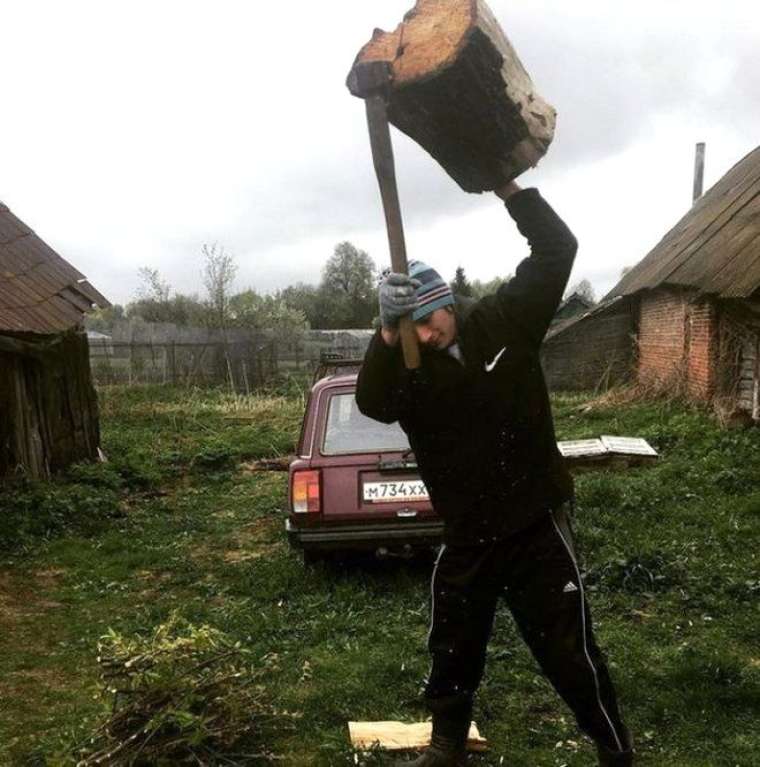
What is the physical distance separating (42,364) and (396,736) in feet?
27.7

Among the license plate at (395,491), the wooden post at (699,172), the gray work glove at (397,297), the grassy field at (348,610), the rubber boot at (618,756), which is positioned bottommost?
the grassy field at (348,610)

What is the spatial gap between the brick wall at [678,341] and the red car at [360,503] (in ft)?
25.5

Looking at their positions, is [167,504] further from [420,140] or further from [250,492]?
[420,140]

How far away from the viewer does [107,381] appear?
21.4m

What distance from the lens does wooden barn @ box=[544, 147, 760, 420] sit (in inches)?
439

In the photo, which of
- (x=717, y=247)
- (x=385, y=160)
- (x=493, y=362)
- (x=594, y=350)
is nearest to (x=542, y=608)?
(x=493, y=362)

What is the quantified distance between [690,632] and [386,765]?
239 cm

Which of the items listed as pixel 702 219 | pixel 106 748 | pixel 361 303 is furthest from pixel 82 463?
pixel 361 303

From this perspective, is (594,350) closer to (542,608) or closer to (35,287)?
(35,287)

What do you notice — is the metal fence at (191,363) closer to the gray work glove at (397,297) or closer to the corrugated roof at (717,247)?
the corrugated roof at (717,247)

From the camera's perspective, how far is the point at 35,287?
29.7ft

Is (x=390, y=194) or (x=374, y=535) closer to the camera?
(x=390, y=194)

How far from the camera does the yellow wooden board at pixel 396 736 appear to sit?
132 inches

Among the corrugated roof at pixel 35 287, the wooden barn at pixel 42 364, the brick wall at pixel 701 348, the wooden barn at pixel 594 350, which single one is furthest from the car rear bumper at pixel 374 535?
the wooden barn at pixel 594 350
